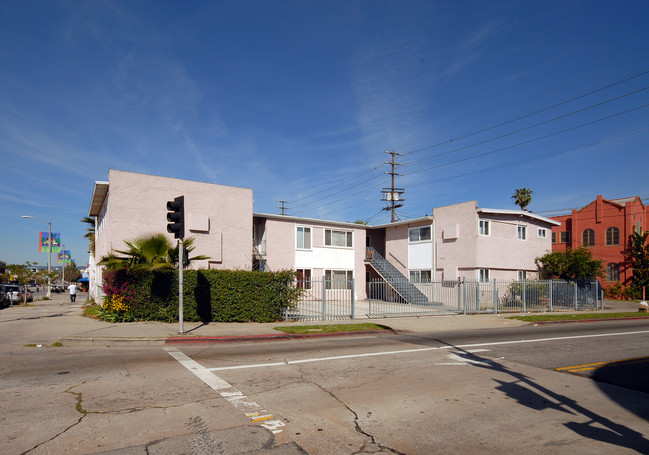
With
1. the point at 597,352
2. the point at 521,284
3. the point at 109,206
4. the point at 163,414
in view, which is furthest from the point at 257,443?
the point at 521,284

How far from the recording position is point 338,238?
3300 cm

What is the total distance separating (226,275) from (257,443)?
11.5 meters

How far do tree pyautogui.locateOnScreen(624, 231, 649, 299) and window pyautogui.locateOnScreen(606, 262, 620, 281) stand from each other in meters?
1.59

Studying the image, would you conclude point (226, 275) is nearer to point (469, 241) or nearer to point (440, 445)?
point (440, 445)

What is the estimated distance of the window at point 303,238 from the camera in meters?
31.0

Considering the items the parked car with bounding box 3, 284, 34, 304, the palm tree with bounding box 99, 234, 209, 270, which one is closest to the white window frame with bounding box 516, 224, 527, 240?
the palm tree with bounding box 99, 234, 209, 270

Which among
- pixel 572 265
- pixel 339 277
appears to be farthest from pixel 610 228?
pixel 339 277

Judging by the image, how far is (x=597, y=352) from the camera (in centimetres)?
1154

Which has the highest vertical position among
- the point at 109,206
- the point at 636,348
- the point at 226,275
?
the point at 109,206

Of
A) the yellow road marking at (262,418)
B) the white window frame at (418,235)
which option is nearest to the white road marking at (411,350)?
the yellow road marking at (262,418)

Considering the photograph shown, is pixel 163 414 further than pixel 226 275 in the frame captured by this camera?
No

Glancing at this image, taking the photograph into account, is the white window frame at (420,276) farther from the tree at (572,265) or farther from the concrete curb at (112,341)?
the concrete curb at (112,341)

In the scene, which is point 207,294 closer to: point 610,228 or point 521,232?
point 521,232

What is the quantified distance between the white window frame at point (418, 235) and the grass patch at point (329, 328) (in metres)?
17.5
